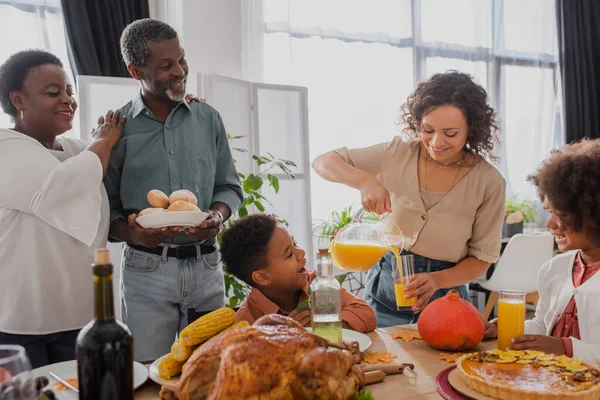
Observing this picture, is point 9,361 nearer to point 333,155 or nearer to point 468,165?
point 333,155

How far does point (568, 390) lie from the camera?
0.96m

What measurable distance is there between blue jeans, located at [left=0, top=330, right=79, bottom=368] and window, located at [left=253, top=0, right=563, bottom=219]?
2.87 metres

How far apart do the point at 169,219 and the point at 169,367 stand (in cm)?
51

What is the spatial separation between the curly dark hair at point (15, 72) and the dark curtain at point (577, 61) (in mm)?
5249

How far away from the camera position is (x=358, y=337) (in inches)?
54.1

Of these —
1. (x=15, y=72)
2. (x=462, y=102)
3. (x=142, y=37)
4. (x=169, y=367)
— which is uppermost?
(x=142, y=37)

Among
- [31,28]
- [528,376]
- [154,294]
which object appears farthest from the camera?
[31,28]

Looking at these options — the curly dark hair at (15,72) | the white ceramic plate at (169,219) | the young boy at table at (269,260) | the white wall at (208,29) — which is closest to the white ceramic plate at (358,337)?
the young boy at table at (269,260)

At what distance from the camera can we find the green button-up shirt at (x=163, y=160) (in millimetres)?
1831

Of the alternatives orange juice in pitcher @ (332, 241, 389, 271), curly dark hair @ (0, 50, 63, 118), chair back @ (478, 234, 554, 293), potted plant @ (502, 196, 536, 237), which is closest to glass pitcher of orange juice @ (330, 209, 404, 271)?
orange juice in pitcher @ (332, 241, 389, 271)

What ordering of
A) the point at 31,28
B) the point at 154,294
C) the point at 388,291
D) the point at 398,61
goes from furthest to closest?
the point at 398,61 < the point at 31,28 < the point at 388,291 < the point at 154,294

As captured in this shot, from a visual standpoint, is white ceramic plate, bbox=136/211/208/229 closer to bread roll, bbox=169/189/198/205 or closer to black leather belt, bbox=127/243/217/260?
bread roll, bbox=169/189/198/205

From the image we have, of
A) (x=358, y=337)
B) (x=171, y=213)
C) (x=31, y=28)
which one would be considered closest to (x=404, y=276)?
(x=358, y=337)

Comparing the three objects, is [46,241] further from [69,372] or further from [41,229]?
[69,372]
